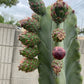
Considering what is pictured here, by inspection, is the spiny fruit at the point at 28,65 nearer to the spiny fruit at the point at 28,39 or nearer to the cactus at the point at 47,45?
the cactus at the point at 47,45

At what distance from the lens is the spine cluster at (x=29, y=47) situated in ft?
5.74

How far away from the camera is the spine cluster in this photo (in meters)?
1.75

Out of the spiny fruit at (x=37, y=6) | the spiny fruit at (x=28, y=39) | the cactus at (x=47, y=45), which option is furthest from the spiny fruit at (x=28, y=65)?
the spiny fruit at (x=37, y=6)

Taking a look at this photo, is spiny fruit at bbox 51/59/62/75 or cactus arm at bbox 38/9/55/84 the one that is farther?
cactus arm at bbox 38/9/55/84

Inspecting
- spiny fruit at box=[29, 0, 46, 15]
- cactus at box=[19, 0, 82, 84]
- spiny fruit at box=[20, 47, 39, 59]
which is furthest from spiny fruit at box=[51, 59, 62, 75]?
spiny fruit at box=[29, 0, 46, 15]

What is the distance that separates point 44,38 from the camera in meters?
2.06

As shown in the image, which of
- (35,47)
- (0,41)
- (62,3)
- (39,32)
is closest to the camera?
(62,3)

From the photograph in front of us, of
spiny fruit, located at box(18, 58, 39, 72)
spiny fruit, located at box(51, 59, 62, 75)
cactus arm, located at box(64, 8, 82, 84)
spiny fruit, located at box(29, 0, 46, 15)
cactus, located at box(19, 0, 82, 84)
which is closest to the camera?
spiny fruit, located at box(51, 59, 62, 75)

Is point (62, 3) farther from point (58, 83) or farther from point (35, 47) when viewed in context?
point (58, 83)

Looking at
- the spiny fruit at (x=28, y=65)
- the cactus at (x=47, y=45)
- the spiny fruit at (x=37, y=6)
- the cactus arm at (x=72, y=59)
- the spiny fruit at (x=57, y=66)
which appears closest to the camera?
the spiny fruit at (x=57, y=66)

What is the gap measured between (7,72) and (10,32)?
1.02 m

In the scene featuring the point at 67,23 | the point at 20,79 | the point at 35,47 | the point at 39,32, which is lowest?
the point at 20,79

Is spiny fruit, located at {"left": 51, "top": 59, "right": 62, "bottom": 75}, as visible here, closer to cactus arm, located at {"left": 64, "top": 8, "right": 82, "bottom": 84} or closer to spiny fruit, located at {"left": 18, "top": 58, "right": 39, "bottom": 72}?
spiny fruit, located at {"left": 18, "top": 58, "right": 39, "bottom": 72}

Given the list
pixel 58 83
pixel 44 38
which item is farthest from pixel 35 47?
pixel 58 83
